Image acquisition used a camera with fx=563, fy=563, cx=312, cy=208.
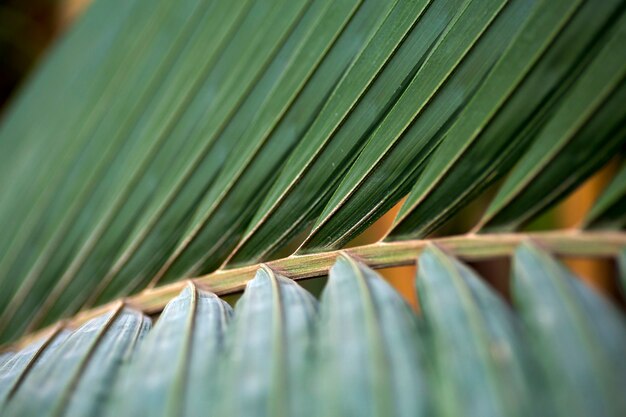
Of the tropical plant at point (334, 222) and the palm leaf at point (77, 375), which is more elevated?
the tropical plant at point (334, 222)

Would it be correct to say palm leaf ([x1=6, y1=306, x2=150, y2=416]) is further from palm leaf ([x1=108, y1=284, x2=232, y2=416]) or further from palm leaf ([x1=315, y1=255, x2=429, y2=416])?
palm leaf ([x1=315, y1=255, x2=429, y2=416])

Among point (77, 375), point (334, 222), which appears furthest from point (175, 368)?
point (334, 222)

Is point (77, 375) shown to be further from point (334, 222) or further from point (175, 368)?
point (334, 222)

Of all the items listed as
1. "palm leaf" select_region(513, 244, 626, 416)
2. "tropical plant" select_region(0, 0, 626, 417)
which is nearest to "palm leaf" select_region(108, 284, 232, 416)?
"tropical plant" select_region(0, 0, 626, 417)

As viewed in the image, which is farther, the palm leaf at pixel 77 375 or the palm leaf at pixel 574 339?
the palm leaf at pixel 77 375

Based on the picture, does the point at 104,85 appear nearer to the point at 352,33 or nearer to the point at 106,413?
the point at 352,33

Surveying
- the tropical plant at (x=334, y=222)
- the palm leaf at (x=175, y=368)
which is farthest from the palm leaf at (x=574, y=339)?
the palm leaf at (x=175, y=368)

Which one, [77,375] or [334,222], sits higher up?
[334,222]

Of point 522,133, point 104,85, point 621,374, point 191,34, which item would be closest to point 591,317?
point 621,374

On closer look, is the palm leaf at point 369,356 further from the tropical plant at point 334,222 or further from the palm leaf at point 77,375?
the palm leaf at point 77,375
